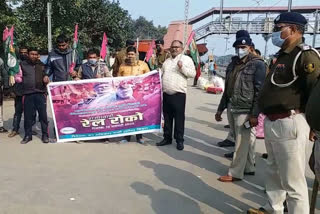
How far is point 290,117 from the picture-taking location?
3.08 metres

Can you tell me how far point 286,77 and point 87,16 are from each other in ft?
52.2

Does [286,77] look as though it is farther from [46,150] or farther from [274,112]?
[46,150]

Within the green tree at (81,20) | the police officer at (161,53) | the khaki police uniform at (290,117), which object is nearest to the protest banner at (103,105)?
the police officer at (161,53)

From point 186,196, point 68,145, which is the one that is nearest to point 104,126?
point 68,145

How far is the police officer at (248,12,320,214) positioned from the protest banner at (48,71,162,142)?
347 cm

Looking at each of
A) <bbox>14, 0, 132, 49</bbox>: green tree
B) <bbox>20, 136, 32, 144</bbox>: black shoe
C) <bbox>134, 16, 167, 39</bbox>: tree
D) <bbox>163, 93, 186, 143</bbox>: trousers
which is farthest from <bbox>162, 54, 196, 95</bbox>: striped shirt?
<bbox>134, 16, 167, 39</bbox>: tree

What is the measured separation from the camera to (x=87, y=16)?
57.9 ft

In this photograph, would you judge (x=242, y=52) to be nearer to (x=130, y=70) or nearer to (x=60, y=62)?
(x=130, y=70)

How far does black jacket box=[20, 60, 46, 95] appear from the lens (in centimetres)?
638

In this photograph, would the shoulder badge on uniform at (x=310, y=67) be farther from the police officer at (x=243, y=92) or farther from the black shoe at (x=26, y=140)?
the black shoe at (x=26, y=140)

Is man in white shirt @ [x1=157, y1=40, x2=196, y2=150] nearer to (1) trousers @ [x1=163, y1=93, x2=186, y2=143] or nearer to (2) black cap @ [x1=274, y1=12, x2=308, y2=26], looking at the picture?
(1) trousers @ [x1=163, y1=93, x2=186, y2=143]

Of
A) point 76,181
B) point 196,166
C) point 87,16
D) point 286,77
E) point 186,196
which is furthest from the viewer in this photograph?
point 87,16

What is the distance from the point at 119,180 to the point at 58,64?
2.94 m

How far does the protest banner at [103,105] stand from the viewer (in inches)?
251
